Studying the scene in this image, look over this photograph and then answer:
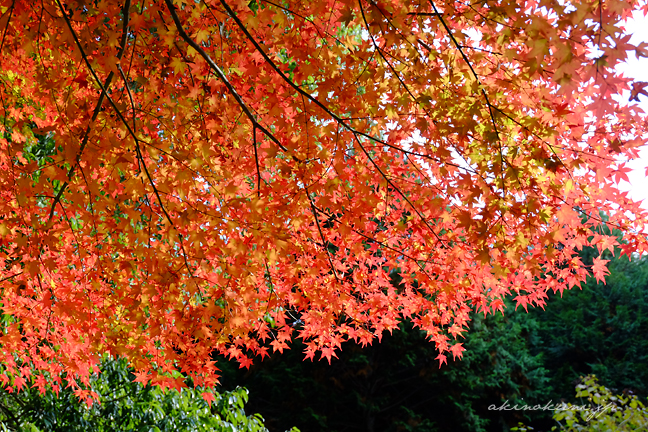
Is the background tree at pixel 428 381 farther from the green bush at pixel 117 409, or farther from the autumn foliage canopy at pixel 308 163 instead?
the autumn foliage canopy at pixel 308 163

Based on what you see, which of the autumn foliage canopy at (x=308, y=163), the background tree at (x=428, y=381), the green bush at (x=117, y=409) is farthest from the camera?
the background tree at (x=428, y=381)

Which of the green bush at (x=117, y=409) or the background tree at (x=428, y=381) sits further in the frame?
the background tree at (x=428, y=381)

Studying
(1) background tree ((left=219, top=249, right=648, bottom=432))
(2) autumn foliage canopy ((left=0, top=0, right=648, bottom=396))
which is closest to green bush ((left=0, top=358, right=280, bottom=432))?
(2) autumn foliage canopy ((left=0, top=0, right=648, bottom=396))

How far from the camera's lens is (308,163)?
2828mm

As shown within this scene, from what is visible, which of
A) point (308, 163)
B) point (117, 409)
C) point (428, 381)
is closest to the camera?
point (308, 163)

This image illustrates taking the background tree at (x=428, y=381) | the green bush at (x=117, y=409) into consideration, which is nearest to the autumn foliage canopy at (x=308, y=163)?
the green bush at (x=117, y=409)

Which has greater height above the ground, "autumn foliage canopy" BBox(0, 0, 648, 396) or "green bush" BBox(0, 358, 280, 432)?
"autumn foliage canopy" BBox(0, 0, 648, 396)

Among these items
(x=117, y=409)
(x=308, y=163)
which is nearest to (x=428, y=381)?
(x=117, y=409)

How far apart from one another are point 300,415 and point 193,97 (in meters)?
9.52

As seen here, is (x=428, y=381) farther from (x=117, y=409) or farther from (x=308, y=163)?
(x=308, y=163)

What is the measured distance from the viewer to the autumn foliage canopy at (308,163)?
7.25 feet

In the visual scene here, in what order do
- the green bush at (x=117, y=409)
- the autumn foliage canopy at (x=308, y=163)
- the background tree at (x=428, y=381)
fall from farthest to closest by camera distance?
the background tree at (x=428, y=381), the green bush at (x=117, y=409), the autumn foliage canopy at (x=308, y=163)

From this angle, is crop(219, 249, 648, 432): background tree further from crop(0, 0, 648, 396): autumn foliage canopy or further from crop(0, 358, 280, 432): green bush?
crop(0, 0, 648, 396): autumn foliage canopy

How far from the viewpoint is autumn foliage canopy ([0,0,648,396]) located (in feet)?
7.25
